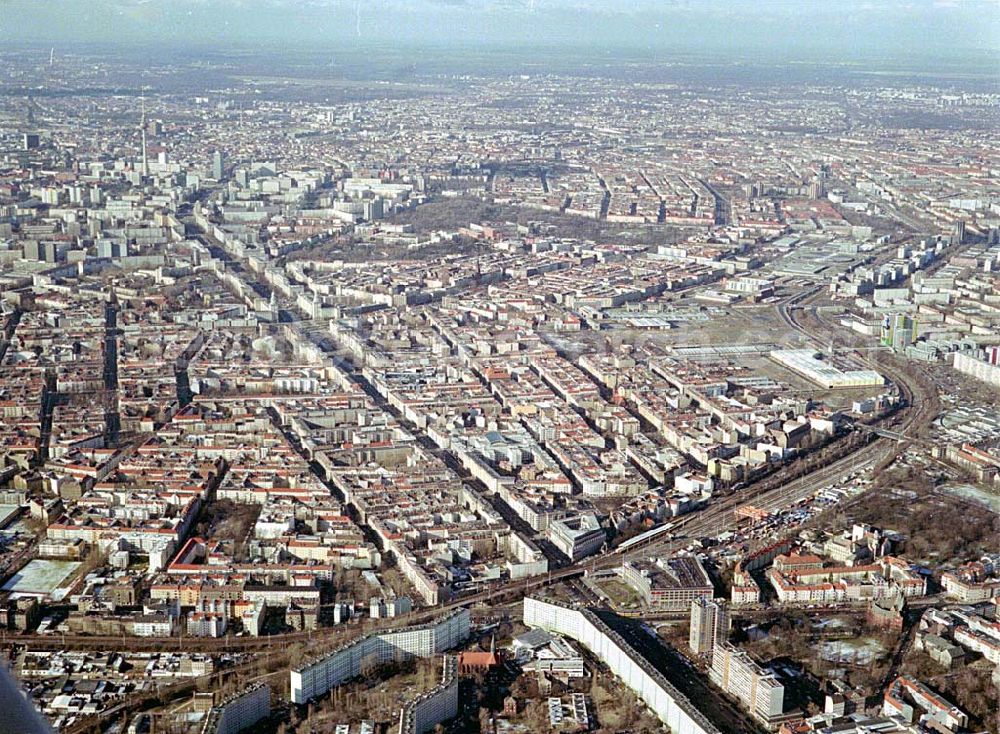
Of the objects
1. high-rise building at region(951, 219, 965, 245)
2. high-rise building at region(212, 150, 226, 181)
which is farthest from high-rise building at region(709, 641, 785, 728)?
high-rise building at region(212, 150, 226, 181)

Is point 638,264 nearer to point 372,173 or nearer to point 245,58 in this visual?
point 372,173

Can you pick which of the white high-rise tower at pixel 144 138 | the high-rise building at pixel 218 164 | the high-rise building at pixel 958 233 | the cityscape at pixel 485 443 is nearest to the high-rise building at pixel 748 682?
the cityscape at pixel 485 443

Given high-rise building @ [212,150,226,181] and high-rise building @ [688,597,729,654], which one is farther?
high-rise building @ [212,150,226,181]

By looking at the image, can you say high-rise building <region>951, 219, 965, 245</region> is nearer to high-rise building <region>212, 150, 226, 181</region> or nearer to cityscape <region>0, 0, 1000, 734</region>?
cityscape <region>0, 0, 1000, 734</region>

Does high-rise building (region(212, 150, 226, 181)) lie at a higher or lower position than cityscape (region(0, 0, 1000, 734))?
higher

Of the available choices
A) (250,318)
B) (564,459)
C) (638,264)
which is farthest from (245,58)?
(564,459)

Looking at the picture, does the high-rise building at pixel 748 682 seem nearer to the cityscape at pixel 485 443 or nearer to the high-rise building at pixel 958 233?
the cityscape at pixel 485 443
